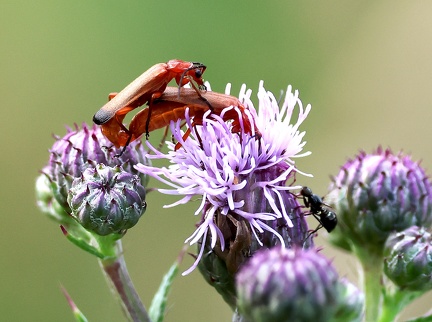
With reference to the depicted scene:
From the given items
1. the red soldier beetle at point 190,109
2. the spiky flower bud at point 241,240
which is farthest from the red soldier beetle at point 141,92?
the spiky flower bud at point 241,240

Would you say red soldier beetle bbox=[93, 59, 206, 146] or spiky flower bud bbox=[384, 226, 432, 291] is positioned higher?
red soldier beetle bbox=[93, 59, 206, 146]

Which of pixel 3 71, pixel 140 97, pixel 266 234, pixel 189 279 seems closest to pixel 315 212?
pixel 266 234

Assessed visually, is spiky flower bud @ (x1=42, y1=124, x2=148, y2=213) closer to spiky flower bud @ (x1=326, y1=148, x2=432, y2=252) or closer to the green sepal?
the green sepal

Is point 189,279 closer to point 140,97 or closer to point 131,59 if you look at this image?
point 131,59

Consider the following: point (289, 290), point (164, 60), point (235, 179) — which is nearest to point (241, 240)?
point (235, 179)

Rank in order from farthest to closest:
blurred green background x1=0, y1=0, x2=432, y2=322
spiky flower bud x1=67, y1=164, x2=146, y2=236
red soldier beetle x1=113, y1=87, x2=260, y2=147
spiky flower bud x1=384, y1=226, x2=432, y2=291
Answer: blurred green background x1=0, y1=0, x2=432, y2=322, spiky flower bud x1=384, y1=226, x2=432, y2=291, spiky flower bud x1=67, y1=164, x2=146, y2=236, red soldier beetle x1=113, y1=87, x2=260, y2=147

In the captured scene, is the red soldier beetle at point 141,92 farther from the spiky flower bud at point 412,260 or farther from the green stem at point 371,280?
the green stem at point 371,280

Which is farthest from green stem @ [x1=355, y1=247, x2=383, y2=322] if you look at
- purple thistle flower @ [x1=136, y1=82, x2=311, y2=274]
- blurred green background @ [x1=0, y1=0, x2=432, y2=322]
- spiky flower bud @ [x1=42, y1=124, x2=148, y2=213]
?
blurred green background @ [x1=0, y1=0, x2=432, y2=322]
